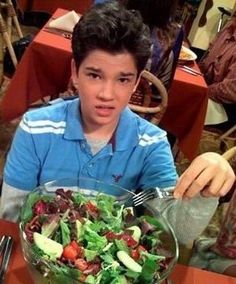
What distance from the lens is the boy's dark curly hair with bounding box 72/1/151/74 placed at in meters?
1.16

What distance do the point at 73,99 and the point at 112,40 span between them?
26 cm

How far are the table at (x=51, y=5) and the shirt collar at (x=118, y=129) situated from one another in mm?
4043

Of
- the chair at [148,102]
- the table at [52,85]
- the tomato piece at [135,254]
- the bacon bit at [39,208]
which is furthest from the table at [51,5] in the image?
the tomato piece at [135,254]

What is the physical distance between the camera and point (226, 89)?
2758 millimetres

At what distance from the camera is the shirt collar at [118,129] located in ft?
4.11

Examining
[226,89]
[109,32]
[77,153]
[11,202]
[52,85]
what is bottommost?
[52,85]

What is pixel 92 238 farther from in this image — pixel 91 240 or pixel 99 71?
pixel 99 71

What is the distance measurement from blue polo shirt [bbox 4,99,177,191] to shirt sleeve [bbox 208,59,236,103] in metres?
1.51

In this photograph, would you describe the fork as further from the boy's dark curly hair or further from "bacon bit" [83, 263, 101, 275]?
the boy's dark curly hair

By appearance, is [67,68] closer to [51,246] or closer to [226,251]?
[226,251]

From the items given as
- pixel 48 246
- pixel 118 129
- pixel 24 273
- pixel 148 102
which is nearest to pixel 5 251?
pixel 24 273

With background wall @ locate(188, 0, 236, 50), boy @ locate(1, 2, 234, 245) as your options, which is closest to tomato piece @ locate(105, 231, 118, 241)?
boy @ locate(1, 2, 234, 245)

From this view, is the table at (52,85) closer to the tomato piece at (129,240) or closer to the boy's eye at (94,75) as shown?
the boy's eye at (94,75)

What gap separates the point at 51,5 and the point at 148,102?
340 centimetres
